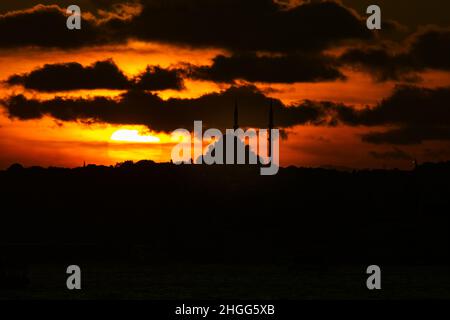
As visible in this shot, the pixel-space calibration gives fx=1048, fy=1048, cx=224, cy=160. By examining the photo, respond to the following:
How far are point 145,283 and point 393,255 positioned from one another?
2876 inches

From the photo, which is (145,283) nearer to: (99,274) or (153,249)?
(99,274)

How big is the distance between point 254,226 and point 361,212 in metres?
21.5

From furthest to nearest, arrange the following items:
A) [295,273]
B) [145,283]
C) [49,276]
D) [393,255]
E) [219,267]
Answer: [393,255] < [219,267] < [295,273] < [49,276] < [145,283]

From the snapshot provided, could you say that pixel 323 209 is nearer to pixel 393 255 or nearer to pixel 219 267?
pixel 393 255

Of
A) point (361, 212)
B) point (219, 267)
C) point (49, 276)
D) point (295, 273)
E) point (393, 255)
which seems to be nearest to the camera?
point (49, 276)

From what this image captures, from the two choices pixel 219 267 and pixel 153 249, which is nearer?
pixel 219 267

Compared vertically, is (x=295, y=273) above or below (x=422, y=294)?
above

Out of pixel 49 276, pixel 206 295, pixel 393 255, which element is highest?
pixel 393 255

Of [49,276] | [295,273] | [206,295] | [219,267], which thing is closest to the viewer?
[206,295]

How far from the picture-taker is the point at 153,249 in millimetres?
180250

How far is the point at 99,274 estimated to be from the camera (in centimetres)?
13638

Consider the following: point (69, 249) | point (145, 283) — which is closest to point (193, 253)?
point (69, 249)

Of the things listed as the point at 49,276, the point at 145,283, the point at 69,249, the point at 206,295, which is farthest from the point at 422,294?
the point at 69,249

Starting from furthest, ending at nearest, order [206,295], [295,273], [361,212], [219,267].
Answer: [361,212], [219,267], [295,273], [206,295]
